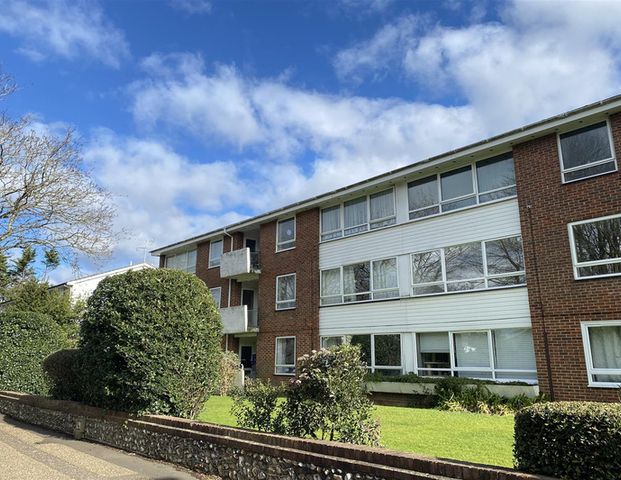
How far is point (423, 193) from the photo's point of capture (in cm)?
1730

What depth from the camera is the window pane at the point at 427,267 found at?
53.5 feet

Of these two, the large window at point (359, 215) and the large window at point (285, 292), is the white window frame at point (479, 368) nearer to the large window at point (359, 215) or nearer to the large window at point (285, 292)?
the large window at point (359, 215)

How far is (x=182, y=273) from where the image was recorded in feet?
31.8

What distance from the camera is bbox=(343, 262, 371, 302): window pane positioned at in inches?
733

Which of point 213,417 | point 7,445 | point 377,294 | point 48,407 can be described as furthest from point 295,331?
point 7,445

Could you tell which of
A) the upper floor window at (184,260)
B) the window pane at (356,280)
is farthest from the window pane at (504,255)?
the upper floor window at (184,260)

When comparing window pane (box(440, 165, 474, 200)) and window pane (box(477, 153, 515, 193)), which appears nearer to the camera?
window pane (box(477, 153, 515, 193))

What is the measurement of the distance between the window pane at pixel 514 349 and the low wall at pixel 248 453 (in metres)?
10.0

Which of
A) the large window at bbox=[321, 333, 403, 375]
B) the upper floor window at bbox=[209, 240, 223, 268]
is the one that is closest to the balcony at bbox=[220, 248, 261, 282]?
the upper floor window at bbox=[209, 240, 223, 268]

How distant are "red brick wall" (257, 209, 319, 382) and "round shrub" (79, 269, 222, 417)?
36.1ft

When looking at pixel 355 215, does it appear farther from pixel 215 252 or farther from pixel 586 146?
pixel 215 252

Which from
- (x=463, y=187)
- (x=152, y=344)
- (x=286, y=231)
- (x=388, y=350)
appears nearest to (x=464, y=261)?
(x=463, y=187)

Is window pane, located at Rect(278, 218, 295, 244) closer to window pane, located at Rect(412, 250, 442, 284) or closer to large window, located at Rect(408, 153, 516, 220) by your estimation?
large window, located at Rect(408, 153, 516, 220)

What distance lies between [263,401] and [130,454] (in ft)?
9.33
